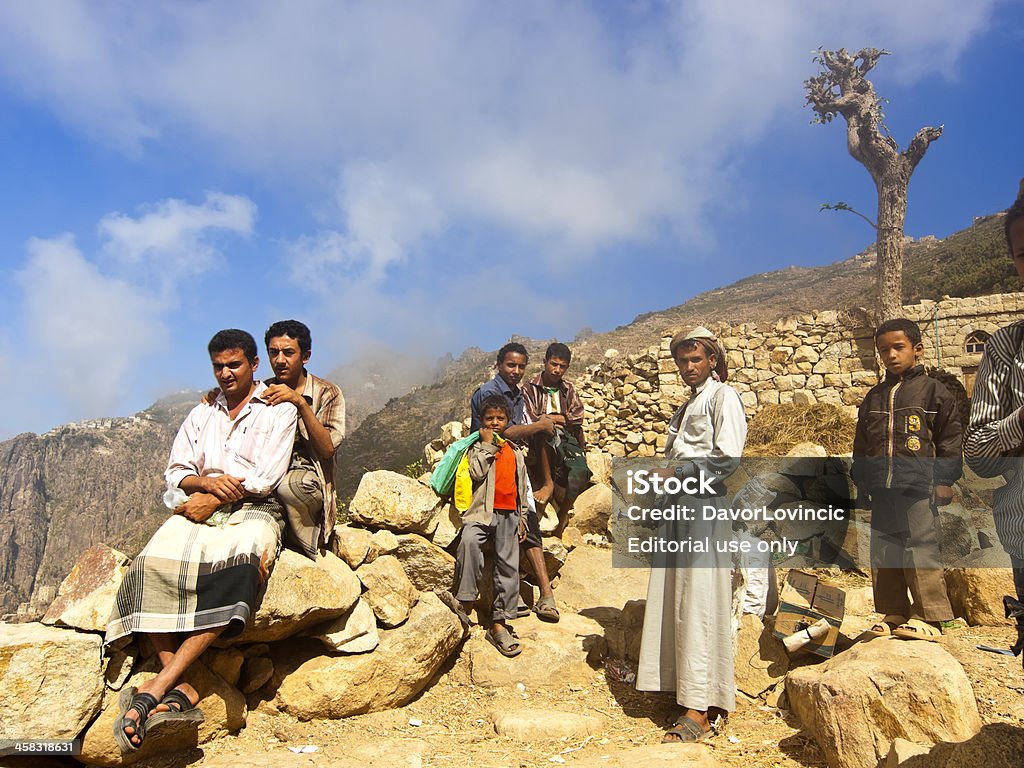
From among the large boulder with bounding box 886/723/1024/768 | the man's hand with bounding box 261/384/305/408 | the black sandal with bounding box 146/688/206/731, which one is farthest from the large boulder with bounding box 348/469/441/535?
the large boulder with bounding box 886/723/1024/768

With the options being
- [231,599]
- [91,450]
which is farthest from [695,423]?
[91,450]

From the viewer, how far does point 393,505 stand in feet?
15.2

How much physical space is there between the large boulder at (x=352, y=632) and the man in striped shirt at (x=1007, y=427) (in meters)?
3.15

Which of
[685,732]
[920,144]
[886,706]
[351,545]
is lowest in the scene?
[685,732]

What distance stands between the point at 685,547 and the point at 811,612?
99 centimetres

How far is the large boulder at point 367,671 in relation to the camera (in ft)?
11.7

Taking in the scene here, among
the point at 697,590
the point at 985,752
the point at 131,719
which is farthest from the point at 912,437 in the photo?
the point at 131,719

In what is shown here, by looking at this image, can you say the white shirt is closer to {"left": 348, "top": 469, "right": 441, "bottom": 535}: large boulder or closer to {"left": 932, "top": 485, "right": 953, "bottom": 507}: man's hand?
{"left": 348, "top": 469, "right": 441, "bottom": 535}: large boulder

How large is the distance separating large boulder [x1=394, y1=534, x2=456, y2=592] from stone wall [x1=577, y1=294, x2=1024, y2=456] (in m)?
6.15

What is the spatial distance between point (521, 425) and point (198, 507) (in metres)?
2.47

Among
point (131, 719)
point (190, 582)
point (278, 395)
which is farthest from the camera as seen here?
point (278, 395)

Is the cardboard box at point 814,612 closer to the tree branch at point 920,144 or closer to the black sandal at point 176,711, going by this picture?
the black sandal at point 176,711

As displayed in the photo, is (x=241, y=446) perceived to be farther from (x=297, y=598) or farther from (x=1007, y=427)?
(x=1007, y=427)

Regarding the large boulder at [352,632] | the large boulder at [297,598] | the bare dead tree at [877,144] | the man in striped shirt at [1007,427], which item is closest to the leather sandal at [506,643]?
the large boulder at [352,632]
